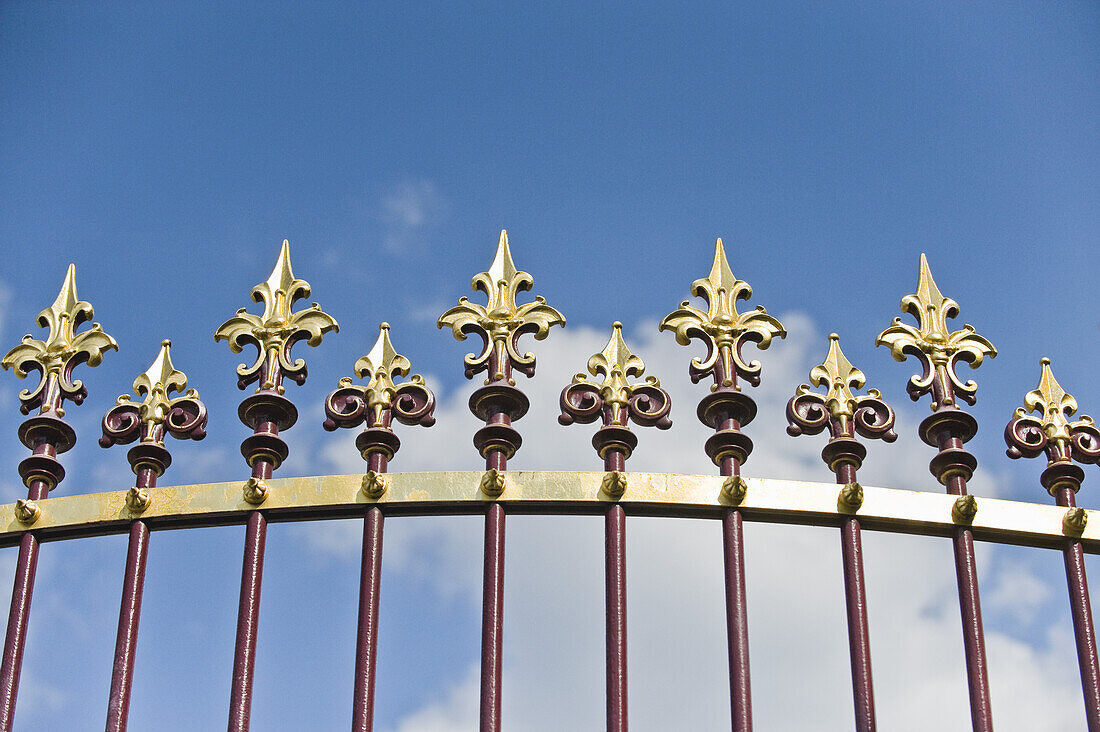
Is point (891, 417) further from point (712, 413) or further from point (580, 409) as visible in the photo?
point (580, 409)

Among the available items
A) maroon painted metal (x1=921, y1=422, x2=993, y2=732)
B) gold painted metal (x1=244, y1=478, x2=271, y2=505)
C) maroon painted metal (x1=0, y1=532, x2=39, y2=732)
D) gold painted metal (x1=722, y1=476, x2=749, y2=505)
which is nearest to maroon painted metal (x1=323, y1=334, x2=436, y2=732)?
gold painted metal (x1=244, y1=478, x2=271, y2=505)

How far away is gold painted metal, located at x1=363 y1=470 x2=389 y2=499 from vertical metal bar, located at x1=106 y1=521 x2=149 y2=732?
95cm

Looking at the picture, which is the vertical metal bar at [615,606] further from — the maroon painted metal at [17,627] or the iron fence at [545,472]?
the maroon painted metal at [17,627]

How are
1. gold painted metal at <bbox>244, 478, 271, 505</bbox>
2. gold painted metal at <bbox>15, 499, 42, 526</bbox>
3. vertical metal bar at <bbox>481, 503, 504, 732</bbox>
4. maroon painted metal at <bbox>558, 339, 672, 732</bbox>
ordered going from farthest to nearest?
gold painted metal at <bbox>15, 499, 42, 526</bbox> < gold painted metal at <bbox>244, 478, 271, 505</bbox> < maroon painted metal at <bbox>558, 339, 672, 732</bbox> < vertical metal bar at <bbox>481, 503, 504, 732</bbox>

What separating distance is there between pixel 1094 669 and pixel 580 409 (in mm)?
2270

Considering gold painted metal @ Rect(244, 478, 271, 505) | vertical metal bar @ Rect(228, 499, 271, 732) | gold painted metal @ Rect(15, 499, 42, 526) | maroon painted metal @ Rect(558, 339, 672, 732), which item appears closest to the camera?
vertical metal bar @ Rect(228, 499, 271, 732)

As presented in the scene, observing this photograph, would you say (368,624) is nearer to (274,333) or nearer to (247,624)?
(247,624)

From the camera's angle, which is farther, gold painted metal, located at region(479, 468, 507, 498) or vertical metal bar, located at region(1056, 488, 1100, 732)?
gold painted metal, located at region(479, 468, 507, 498)

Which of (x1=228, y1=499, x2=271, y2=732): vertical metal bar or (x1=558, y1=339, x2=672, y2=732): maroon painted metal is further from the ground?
(x1=558, y1=339, x2=672, y2=732): maroon painted metal

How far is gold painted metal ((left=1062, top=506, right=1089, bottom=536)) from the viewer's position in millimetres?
7094

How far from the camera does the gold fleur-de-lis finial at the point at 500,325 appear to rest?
7145 mm

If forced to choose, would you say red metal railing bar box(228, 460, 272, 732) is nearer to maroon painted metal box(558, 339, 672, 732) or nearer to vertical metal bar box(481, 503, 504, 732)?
vertical metal bar box(481, 503, 504, 732)

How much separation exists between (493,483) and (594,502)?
41cm

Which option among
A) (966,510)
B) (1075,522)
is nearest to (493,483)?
(966,510)
